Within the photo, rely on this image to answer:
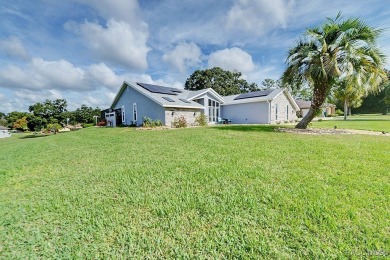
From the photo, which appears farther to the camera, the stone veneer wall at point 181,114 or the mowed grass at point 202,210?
the stone veneer wall at point 181,114

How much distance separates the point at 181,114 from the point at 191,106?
58.9 inches

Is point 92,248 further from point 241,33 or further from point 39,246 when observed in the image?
point 241,33

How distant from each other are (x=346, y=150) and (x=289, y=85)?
8620 millimetres

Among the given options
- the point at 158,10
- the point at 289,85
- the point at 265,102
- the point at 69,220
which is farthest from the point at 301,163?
the point at 265,102

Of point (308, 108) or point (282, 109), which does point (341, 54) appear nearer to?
point (282, 109)

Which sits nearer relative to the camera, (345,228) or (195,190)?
(345,228)

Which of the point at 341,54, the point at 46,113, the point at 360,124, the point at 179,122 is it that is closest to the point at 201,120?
the point at 179,122

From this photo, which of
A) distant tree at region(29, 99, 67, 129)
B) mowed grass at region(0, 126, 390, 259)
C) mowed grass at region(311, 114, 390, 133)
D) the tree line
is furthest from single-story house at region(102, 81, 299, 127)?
distant tree at region(29, 99, 67, 129)

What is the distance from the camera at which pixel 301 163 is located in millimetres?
5219

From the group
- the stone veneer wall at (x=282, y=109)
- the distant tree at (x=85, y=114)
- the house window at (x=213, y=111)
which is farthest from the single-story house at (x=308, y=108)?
the distant tree at (x=85, y=114)

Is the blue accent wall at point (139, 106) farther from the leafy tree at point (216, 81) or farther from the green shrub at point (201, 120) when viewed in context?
the leafy tree at point (216, 81)

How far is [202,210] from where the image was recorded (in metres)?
3.03

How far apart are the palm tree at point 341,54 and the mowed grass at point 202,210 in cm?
837

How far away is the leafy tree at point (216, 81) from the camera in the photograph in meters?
50.2
